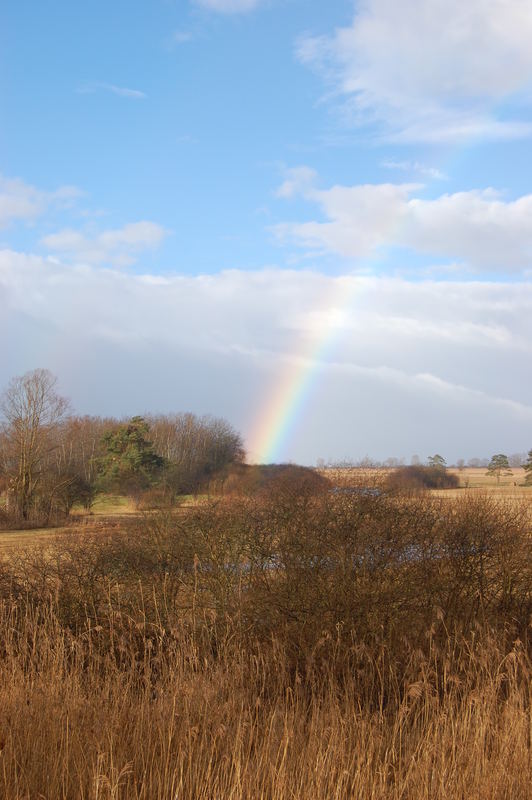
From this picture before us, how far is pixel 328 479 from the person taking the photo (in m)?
11.3

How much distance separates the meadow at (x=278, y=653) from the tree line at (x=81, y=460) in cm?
2069

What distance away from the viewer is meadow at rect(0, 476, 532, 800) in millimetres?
4480

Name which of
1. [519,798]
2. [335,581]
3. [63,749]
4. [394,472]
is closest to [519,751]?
[519,798]

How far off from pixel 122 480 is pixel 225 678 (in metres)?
44.2

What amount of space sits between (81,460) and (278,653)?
4942 cm

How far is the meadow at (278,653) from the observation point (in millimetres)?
4480

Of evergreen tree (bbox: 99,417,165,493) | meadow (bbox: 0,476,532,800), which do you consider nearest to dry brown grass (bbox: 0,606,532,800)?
meadow (bbox: 0,476,532,800)

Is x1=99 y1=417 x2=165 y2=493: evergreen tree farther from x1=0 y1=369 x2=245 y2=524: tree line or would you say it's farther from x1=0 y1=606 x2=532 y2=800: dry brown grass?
x1=0 y1=606 x2=532 y2=800: dry brown grass

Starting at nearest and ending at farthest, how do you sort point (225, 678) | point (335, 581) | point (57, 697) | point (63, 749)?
point (63, 749) < point (57, 697) < point (225, 678) < point (335, 581)

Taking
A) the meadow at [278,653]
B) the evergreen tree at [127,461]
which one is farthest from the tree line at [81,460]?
the meadow at [278,653]

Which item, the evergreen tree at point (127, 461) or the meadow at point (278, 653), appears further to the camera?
the evergreen tree at point (127, 461)

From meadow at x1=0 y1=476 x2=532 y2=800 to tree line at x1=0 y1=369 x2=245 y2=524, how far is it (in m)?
20.7

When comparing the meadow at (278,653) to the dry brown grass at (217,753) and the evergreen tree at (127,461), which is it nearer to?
the dry brown grass at (217,753)

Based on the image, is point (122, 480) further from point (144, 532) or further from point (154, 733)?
point (154, 733)
